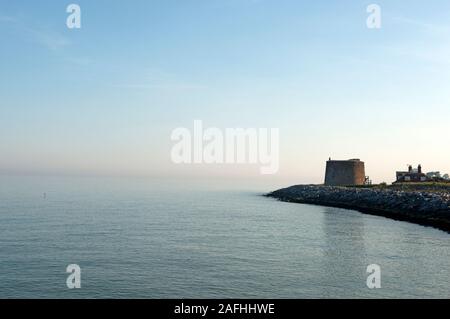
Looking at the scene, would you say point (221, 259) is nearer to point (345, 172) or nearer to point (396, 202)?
point (396, 202)

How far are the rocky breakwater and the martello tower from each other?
13280 millimetres

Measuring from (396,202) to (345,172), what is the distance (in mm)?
41128

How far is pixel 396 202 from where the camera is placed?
5850cm

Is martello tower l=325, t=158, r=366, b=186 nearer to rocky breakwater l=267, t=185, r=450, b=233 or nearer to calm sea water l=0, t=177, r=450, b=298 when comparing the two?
rocky breakwater l=267, t=185, r=450, b=233

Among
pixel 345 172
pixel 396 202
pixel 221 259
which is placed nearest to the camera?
pixel 221 259

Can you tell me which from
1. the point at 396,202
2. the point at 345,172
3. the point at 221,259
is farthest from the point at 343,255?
the point at 345,172

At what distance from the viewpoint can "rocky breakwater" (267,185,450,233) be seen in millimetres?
46969

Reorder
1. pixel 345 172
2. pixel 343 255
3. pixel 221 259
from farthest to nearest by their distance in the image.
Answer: pixel 345 172 → pixel 343 255 → pixel 221 259

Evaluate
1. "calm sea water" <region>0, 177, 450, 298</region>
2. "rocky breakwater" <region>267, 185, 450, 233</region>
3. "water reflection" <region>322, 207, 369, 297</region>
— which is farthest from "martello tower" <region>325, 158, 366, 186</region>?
"calm sea water" <region>0, 177, 450, 298</region>

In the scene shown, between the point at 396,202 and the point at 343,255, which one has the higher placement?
the point at 396,202

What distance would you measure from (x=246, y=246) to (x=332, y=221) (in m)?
20.5
